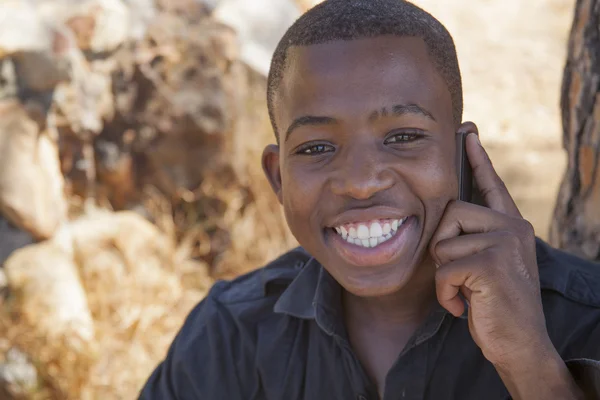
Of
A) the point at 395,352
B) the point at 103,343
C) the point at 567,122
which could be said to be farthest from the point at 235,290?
the point at 103,343

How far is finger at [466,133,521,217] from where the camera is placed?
6.03ft

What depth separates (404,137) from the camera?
180 centimetres

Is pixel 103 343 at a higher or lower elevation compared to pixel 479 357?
lower

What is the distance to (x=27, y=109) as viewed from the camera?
392 centimetres

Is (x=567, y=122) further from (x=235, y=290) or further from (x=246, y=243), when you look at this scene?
(x=246, y=243)

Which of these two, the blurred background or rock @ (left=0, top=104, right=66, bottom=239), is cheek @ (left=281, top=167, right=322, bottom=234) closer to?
the blurred background

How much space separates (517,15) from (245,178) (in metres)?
3.78

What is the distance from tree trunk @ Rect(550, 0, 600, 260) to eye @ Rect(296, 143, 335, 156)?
885mm

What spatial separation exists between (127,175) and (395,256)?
2989 mm

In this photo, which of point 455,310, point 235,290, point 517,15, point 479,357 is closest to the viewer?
point 455,310

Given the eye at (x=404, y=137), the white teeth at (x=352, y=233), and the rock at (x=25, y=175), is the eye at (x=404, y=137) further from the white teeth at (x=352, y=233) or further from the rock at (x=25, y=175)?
the rock at (x=25, y=175)

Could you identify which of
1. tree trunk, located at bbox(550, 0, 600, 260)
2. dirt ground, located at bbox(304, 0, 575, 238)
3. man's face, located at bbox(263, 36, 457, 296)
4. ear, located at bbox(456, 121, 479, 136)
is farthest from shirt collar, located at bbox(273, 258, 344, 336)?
dirt ground, located at bbox(304, 0, 575, 238)

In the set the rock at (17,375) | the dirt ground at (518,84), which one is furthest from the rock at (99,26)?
the dirt ground at (518,84)

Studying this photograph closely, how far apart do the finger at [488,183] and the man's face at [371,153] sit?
0.17 ft
